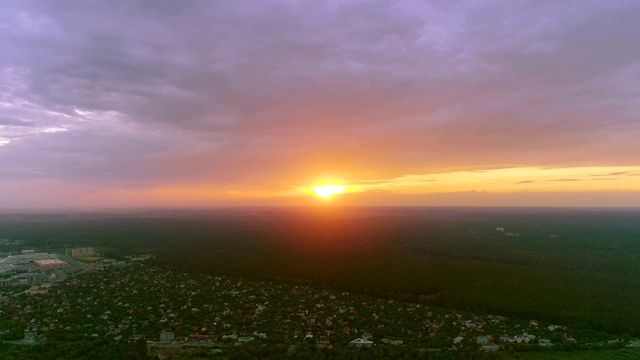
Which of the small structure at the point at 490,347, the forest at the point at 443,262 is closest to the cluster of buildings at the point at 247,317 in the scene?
the small structure at the point at 490,347

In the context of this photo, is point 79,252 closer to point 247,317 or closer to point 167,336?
point 247,317

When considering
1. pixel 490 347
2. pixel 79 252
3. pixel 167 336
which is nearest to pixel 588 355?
pixel 490 347

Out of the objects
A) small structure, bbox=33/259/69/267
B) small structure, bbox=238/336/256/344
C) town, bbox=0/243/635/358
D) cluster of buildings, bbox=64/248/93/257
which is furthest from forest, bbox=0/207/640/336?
small structure, bbox=238/336/256/344

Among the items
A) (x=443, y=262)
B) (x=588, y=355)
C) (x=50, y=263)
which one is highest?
(x=50, y=263)

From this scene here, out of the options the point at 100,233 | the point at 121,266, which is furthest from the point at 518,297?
the point at 100,233

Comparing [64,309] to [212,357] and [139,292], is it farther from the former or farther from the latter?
[212,357]

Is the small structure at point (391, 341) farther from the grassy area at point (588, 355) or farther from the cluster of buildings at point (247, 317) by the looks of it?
the grassy area at point (588, 355)

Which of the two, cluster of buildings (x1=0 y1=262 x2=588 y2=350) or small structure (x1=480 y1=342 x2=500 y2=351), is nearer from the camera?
small structure (x1=480 y1=342 x2=500 y2=351)

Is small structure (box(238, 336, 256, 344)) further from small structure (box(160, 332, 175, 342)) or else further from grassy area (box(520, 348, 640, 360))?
grassy area (box(520, 348, 640, 360))

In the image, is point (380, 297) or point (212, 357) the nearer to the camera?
point (212, 357)
